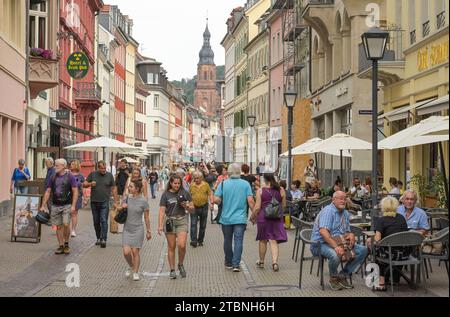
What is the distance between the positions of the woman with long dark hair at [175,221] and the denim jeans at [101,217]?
495 cm

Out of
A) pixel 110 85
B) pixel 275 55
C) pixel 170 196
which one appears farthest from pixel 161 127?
pixel 170 196

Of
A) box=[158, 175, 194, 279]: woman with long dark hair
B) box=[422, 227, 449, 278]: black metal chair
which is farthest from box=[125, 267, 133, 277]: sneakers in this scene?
box=[422, 227, 449, 278]: black metal chair

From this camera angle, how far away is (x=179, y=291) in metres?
12.3

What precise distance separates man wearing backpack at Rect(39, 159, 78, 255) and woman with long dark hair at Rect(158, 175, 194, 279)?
3.65 meters

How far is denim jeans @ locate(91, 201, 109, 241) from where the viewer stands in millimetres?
18805

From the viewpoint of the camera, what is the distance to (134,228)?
44.5ft

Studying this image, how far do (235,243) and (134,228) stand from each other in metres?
1.94

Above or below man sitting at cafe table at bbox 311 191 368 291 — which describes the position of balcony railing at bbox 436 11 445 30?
above

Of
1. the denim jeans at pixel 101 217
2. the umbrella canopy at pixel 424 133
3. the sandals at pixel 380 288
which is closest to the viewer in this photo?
the sandals at pixel 380 288

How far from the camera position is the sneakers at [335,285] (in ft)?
40.5

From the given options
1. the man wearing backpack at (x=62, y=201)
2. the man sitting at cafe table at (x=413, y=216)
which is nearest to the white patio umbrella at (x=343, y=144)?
the man wearing backpack at (x=62, y=201)

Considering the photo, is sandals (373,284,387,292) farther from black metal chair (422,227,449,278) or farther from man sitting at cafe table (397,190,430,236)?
man sitting at cafe table (397,190,430,236)

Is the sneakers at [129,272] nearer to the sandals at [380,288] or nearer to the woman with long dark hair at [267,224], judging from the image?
the woman with long dark hair at [267,224]
